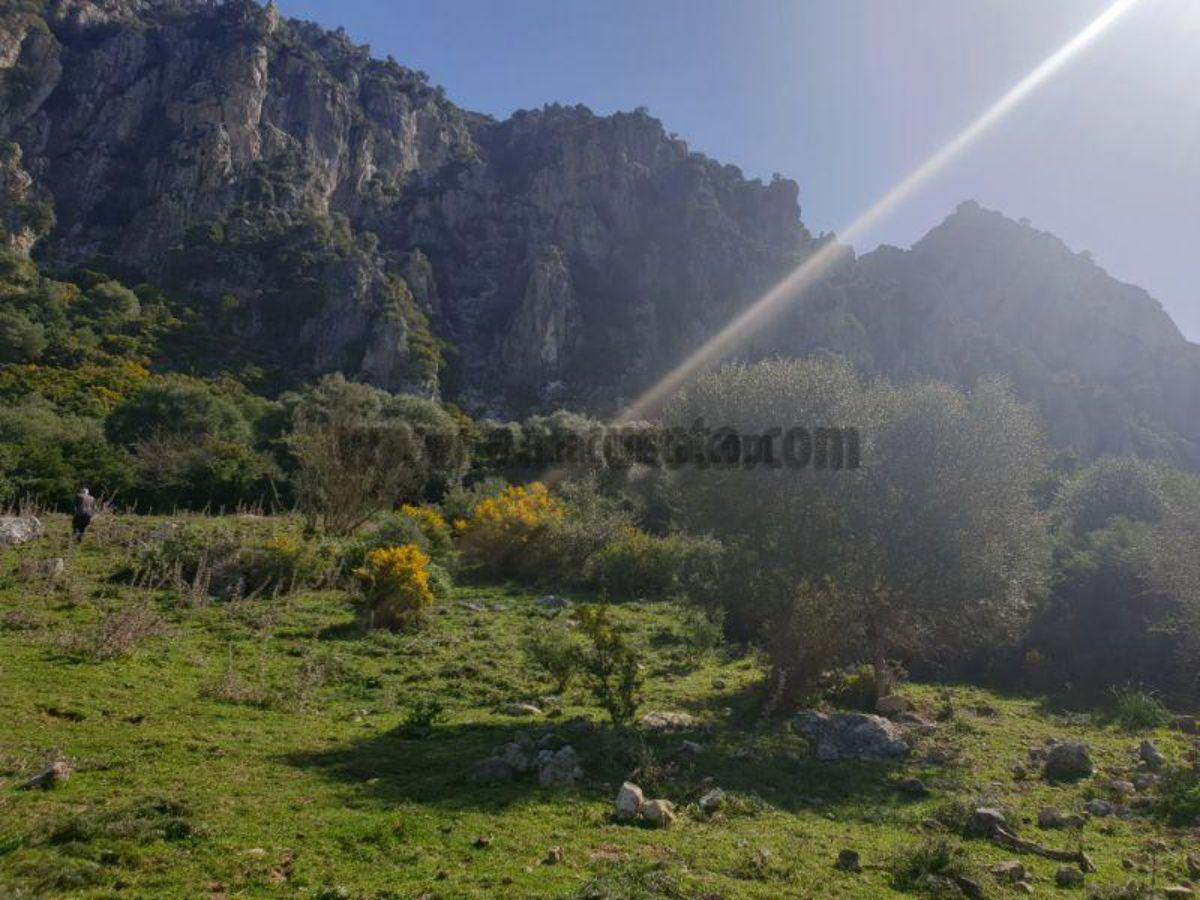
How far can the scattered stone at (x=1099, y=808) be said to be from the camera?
9453 millimetres

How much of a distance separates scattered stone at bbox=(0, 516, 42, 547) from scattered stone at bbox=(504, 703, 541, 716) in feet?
47.4

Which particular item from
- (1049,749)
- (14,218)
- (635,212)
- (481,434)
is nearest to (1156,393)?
(635,212)

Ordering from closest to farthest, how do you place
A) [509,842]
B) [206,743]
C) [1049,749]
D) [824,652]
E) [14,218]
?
[509,842]
[206,743]
[1049,749]
[824,652]
[14,218]

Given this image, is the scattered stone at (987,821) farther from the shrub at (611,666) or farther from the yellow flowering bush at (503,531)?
the yellow flowering bush at (503,531)

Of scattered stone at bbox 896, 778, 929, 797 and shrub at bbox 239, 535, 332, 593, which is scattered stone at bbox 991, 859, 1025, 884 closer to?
scattered stone at bbox 896, 778, 929, 797

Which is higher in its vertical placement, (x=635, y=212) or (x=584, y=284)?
(x=635, y=212)

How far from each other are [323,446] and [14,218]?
7276 centimetres

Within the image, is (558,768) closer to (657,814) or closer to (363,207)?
(657,814)

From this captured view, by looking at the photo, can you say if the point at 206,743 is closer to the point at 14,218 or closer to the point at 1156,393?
the point at 14,218

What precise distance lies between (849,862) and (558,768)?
356cm

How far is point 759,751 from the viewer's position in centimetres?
1091

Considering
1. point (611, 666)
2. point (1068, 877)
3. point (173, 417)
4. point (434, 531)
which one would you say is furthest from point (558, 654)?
point (173, 417)

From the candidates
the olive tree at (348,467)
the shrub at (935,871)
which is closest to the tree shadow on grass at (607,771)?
the shrub at (935,871)

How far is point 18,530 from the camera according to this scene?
18266 millimetres
